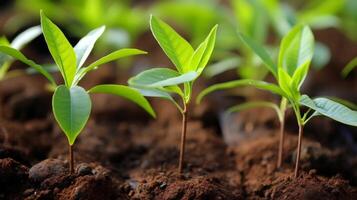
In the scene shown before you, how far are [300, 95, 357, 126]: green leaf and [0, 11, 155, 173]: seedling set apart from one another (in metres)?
0.35

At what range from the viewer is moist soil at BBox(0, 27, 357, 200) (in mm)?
1090

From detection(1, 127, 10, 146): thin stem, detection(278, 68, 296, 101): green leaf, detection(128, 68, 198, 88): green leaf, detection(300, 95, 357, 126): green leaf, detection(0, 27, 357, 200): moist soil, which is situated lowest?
detection(0, 27, 357, 200): moist soil

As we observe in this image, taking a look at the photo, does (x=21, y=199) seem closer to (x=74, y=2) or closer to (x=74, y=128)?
(x=74, y=128)

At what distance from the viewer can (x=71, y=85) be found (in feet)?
3.64

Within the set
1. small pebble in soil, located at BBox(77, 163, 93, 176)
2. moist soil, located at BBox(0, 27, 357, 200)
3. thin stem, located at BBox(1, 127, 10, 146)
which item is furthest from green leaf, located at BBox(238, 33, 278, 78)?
thin stem, located at BBox(1, 127, 10, 146)

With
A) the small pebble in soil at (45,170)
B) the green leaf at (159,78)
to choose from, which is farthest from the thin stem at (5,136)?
the green leaf at (159,78)

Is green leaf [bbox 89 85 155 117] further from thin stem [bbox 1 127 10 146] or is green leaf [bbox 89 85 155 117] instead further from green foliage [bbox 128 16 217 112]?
thin stem [bbox 1 127 10 146]

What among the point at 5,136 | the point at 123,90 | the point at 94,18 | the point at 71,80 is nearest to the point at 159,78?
the point at 123,90

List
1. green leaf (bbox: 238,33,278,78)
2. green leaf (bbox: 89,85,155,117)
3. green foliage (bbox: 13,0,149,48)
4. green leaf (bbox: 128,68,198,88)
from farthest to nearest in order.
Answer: green foliage (bbox: 13,0,149,48), green leaf (bbox: 238,33,278,78), green leaf (bbox: 89,85,155,117), green leaf (bbox: 128,68,198,88)

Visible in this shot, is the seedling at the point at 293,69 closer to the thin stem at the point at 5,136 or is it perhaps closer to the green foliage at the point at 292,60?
the green foliage at the point at 292,60

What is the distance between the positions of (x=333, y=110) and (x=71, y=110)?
20.6 inches

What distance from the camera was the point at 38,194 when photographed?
3.47 ft

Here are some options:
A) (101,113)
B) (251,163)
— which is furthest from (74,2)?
(251,163)

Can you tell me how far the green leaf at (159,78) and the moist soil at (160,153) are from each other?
9.4 inches
